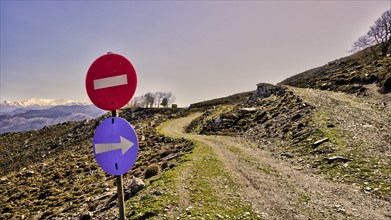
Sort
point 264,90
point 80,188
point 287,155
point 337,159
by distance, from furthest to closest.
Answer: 1. point 264,90
2. point 80,188
3. point 287,155
4. point 337,159

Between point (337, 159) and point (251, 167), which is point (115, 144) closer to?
point (251, 167)

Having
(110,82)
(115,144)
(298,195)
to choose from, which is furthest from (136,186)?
(110,82)

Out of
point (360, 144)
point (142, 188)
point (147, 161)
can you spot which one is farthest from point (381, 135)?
point (147, 161)

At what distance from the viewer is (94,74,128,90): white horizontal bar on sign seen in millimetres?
4312

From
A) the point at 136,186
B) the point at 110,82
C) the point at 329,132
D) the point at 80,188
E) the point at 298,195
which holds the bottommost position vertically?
the point at 80,188

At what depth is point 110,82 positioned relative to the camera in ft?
14.1

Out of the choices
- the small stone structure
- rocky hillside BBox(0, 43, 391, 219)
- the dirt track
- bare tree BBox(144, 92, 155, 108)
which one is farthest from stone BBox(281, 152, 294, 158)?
bare tree BBox(144, 92, 155, 108)

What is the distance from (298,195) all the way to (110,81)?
11.4 metres

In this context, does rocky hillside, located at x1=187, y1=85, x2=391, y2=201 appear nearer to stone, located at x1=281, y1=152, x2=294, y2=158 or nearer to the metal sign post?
stone, located at x1=281, y1=152, x2=294, y2=158

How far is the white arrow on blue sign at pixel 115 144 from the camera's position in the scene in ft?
14.0

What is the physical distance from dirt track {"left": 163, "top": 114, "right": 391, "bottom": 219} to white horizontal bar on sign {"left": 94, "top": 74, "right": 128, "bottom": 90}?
837cm

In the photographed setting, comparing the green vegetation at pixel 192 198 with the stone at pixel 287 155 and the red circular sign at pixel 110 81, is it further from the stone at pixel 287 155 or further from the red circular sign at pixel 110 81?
the red circular sign at pixel 110 81

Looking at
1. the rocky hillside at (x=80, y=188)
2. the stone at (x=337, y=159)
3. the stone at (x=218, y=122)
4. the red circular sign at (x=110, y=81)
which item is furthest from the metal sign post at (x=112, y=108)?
the stone at (x=218, y=122)

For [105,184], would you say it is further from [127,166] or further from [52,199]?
[127,166]
